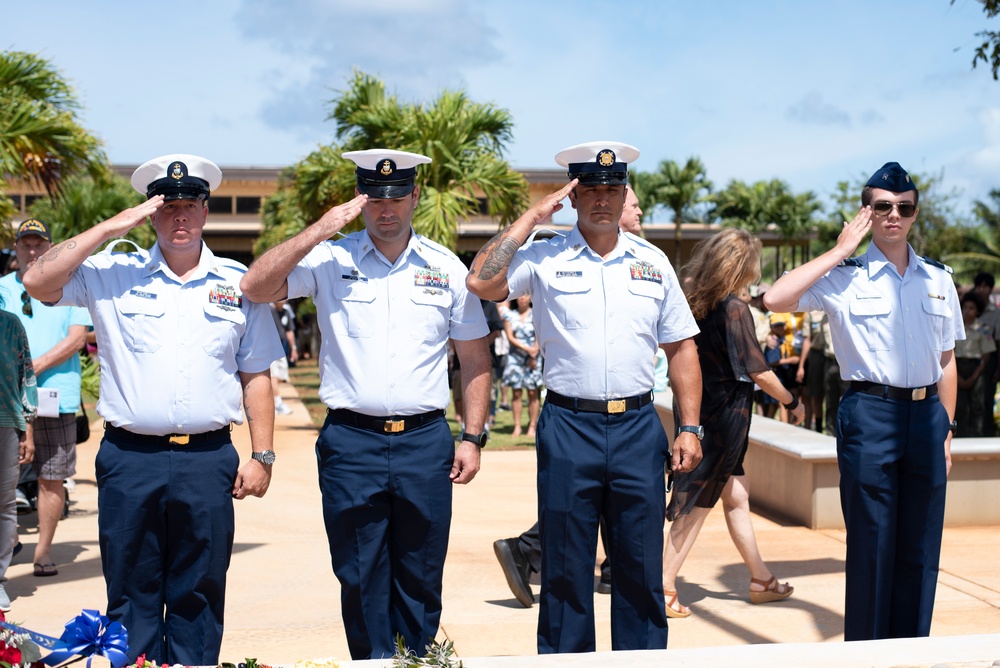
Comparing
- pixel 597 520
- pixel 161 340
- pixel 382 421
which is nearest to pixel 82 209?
pixel 161 340

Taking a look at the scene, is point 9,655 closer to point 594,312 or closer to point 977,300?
point 594,312

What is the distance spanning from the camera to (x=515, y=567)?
6039 mm

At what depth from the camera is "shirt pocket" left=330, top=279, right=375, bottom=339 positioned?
434 cm

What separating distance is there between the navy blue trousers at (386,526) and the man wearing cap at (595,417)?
458 mm

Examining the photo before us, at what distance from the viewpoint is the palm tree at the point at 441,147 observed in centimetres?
1578

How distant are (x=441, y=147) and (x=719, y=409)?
1044 cm

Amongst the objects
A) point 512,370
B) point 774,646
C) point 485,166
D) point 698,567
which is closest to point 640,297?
point 774,646

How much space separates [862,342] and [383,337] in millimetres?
2031

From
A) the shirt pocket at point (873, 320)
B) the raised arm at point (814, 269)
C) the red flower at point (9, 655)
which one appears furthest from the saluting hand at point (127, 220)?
the shirt pocket at point (873, 320)

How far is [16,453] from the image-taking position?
603cm

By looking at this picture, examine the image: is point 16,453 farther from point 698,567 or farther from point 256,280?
point 698,567

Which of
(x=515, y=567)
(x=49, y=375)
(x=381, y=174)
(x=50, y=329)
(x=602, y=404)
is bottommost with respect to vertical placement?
(x=515, y=567)

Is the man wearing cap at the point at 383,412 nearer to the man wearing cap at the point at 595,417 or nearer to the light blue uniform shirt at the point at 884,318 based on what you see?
the man wearing cap at the point at 595,417

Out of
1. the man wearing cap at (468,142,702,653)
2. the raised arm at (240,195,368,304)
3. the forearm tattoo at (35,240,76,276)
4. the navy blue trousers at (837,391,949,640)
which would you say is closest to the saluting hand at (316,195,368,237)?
the raised arm at (240,195,368,304)
